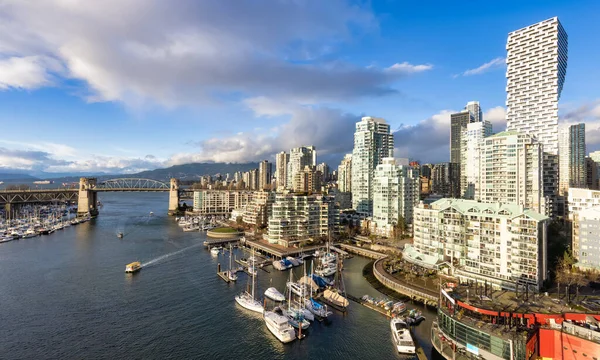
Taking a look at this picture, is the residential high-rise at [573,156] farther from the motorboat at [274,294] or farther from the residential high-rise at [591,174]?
the motorboat at [274,294]

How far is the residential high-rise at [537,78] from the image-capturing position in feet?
280

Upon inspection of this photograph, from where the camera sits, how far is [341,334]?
27.9 meters

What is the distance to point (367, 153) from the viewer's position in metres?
89.4

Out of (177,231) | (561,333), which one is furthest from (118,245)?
(561,333)

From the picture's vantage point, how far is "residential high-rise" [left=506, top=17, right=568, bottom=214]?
280ft

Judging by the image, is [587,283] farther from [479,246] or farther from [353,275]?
[353,275]

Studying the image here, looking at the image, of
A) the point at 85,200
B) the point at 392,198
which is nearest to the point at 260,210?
the point at 392,198

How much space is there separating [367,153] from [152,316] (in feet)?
230

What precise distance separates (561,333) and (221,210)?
104 metres

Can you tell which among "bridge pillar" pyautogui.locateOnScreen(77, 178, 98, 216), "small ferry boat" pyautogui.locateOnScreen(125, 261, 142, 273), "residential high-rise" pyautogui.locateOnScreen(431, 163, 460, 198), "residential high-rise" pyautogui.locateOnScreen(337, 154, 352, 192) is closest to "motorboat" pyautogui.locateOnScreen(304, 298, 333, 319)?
"small ferry boat" pyautogui.locateOnScreen(125, 261, 142, 273)

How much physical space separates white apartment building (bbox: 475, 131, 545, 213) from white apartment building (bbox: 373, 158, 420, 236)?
15.4 metres

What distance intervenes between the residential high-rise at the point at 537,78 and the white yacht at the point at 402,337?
78.7 meters

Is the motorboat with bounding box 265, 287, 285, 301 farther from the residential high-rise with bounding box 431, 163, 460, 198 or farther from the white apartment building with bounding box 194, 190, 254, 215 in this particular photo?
the residential high-rise with bounding box 431, 163, 460, 198

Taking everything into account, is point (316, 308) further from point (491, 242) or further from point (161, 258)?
point (161, 258)
